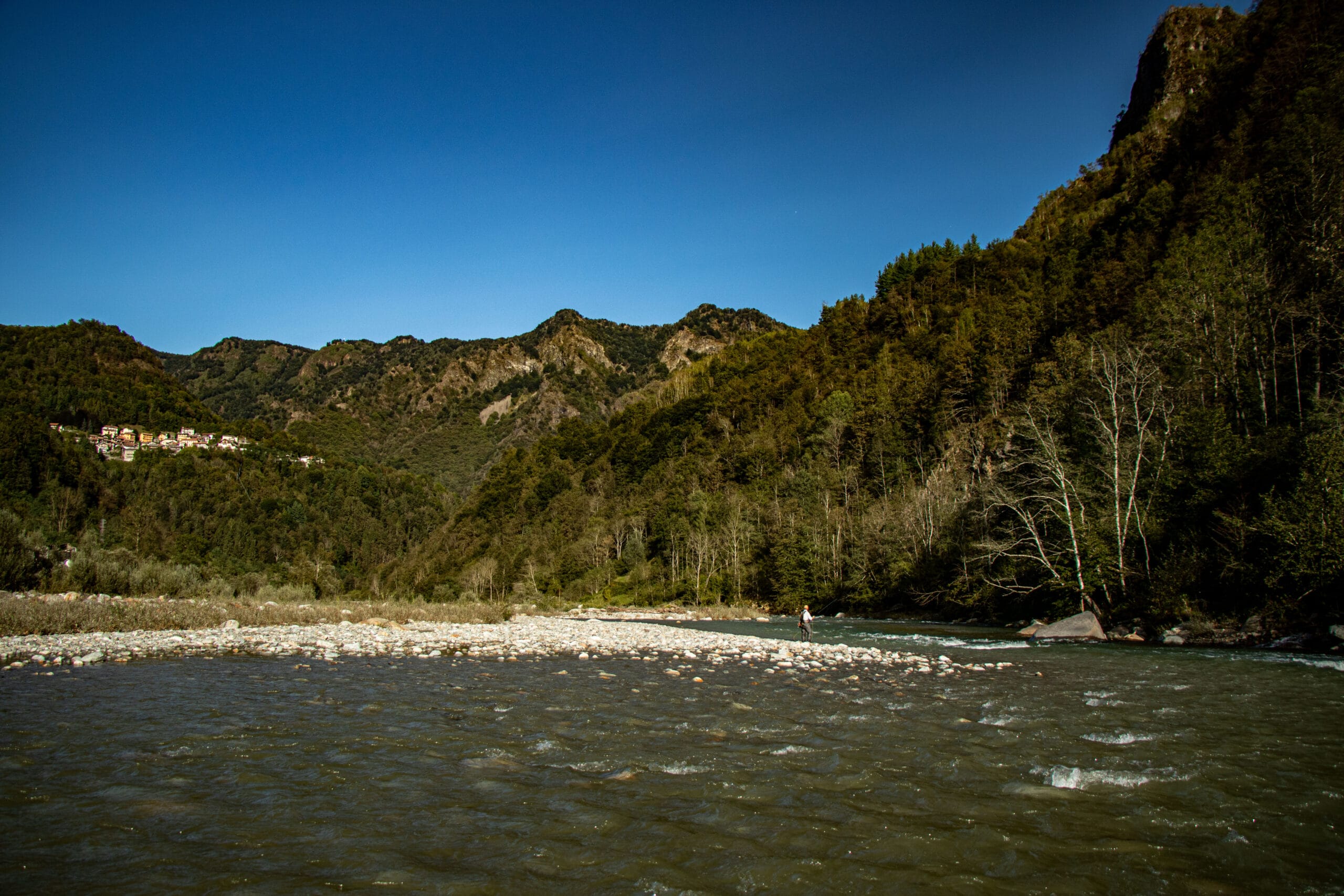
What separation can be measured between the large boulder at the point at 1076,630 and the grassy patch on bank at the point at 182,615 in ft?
98.6

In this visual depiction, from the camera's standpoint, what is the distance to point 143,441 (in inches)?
6545

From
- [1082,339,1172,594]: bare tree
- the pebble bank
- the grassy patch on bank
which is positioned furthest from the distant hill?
[1082,339,1172,594]: bare tree

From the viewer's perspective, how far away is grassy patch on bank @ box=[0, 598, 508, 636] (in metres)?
22.1

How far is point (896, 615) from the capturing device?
48438 mm

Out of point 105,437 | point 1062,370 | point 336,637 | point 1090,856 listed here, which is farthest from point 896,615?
point 105,437

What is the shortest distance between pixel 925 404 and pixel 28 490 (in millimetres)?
155286

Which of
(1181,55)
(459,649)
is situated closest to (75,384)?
(459,649)

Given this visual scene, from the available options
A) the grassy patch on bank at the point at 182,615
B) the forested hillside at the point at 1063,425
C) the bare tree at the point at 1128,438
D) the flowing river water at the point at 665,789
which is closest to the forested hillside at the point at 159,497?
the grassy patch on bank at the point at 182,615

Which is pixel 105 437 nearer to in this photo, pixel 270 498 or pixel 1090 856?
pixel 270 498

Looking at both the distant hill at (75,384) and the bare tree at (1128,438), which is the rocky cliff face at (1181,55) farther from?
the distant hill at (75,384)

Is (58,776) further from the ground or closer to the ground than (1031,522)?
closer to the ground

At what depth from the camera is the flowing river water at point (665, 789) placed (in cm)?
500

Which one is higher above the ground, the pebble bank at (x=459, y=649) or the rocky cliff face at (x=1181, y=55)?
the rocky cliff face at (x=1181, y=55)

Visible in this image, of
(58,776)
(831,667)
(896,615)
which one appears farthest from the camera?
(896,615)
